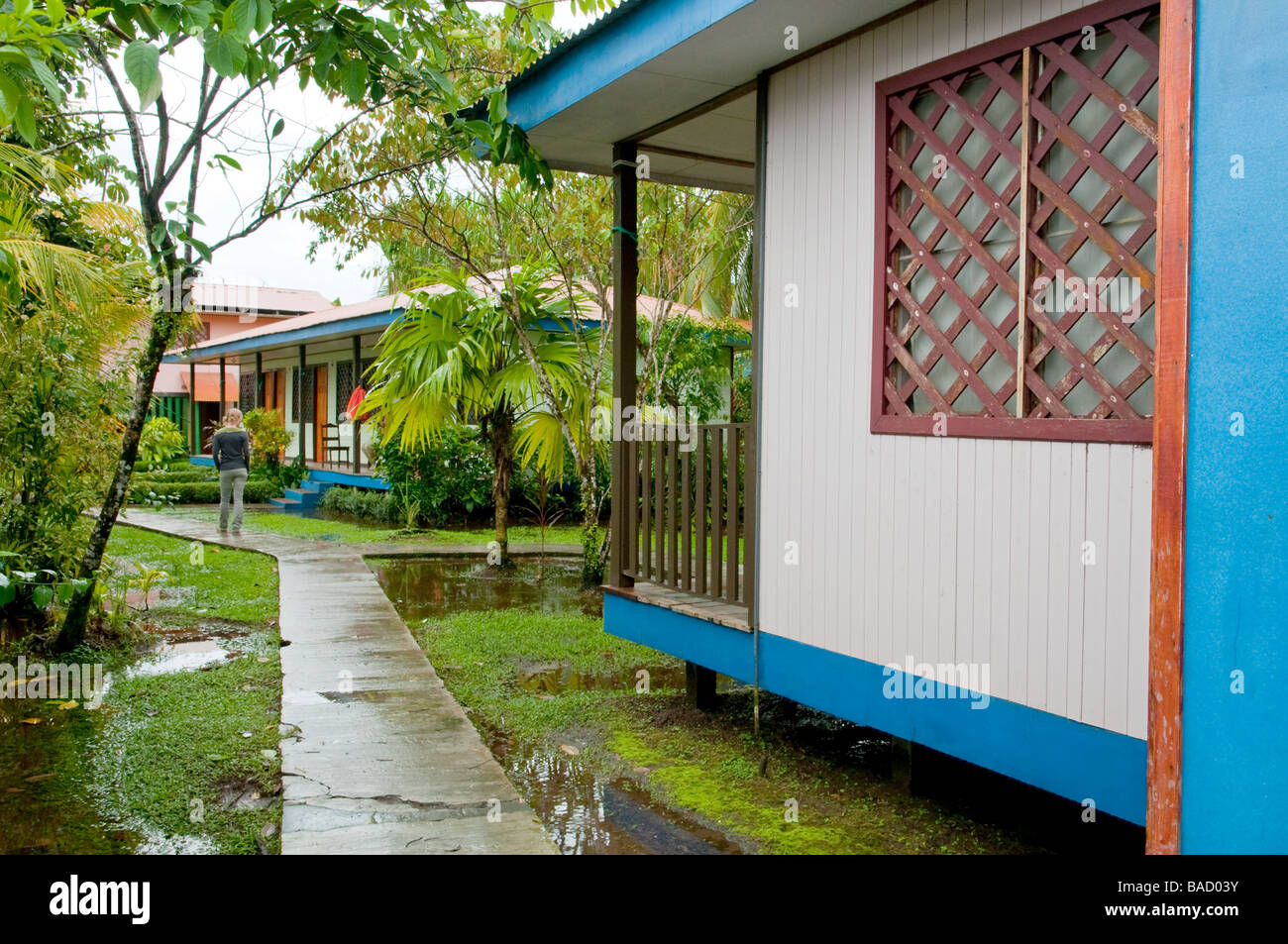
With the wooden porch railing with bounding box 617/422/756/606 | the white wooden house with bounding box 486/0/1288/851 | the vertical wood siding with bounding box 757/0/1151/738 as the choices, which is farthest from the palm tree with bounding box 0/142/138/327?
the vertical wood siding with bounding box 757/0/1151/738

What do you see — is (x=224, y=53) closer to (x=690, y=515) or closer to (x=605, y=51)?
(x=605, y=51)

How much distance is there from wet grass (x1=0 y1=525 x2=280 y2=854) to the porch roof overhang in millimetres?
3864

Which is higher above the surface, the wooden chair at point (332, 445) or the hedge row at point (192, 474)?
the wooden chair at point (332, 445)

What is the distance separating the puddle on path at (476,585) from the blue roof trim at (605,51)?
4676 mm

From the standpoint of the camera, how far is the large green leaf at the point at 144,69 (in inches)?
128

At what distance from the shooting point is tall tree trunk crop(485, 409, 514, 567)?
39.3 feet

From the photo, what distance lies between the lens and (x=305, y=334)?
20.4m

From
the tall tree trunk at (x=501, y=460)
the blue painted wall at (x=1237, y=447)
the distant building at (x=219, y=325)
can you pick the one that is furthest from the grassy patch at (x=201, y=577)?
the distant building at (x=219, y=325)

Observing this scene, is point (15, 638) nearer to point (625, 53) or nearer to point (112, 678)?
point (112, 678)

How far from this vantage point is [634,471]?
6668 mm

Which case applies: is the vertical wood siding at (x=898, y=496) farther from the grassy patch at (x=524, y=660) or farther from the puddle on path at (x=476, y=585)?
the puddle on path at (x=476, y=585)

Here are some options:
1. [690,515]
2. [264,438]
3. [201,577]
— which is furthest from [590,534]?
[264,438]
